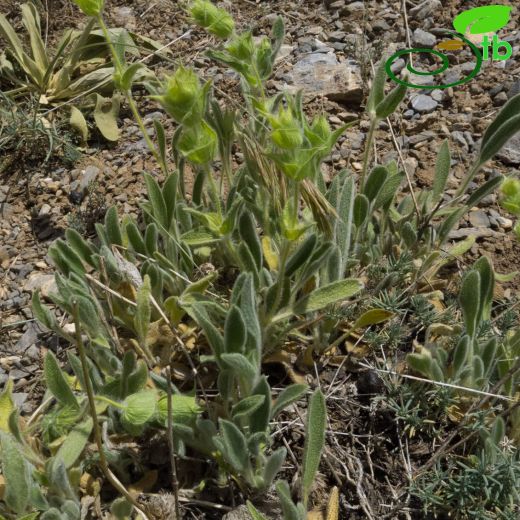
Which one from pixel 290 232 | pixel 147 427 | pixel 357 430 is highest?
pixel 290 232

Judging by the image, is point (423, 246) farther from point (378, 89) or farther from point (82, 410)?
point (82, 410)

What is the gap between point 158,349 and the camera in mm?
2336

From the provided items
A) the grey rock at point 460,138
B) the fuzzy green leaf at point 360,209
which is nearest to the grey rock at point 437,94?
the grey rock at point 460,138

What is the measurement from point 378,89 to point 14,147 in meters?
1.96

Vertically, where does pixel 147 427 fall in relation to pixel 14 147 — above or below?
below

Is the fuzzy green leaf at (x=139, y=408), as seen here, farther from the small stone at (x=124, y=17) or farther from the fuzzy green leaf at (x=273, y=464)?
the small stone at (x=124, y=17)

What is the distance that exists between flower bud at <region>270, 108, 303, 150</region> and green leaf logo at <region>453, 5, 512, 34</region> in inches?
88.9

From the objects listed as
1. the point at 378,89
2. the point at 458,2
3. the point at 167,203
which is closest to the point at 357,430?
the point at 167,203

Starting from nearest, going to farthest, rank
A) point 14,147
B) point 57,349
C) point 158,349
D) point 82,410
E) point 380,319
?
1. point 82,410
2. point 380,319
3. point 158,349
4. point 57,349
5. point 14,147

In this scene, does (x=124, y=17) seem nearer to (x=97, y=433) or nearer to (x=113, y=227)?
(x=113, y=227)

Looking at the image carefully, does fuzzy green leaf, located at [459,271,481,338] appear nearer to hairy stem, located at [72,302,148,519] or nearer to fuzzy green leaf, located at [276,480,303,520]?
fuzzy green leaf, located at [276,480,303,520]

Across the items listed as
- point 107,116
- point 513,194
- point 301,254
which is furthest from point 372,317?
point 107,116

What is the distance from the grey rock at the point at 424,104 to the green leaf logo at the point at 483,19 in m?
0.50

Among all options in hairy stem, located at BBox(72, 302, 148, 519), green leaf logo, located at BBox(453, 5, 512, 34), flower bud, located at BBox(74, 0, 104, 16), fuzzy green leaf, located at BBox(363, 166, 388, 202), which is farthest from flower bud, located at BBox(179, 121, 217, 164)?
green leaf logo, located at BBox(453, 5, 512, 34)
